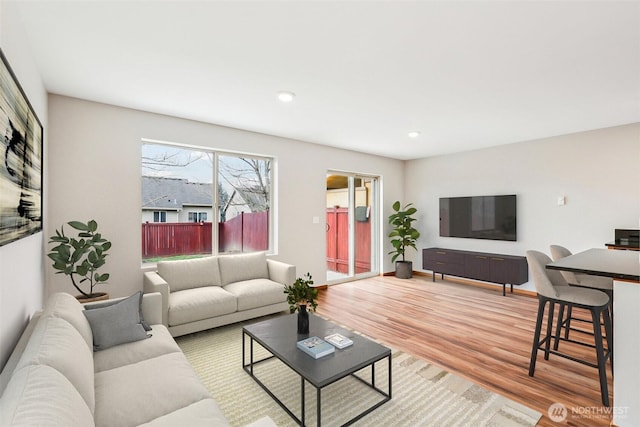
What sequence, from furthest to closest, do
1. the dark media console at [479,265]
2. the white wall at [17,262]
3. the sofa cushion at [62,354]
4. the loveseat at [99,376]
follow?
the dark media console at [479,265] < the white wall at [17,262] < the sofa cushion at [62,354] < the loveseat at [99,376]

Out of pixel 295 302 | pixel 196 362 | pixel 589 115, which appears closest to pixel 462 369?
pixel 295 302

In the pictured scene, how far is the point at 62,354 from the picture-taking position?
4.27 ft

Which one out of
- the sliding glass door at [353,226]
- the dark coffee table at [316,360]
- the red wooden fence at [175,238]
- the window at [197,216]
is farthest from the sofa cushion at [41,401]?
the sliding glass door at [353,226]

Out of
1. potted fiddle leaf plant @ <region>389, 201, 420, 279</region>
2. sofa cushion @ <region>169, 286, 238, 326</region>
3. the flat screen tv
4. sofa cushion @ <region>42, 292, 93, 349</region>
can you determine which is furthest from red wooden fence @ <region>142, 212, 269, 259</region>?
the flat screen tv

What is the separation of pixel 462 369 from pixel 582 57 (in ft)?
8.55

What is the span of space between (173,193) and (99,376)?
2.54 m

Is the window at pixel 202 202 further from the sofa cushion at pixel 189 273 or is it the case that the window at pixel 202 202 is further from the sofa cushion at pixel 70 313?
the sofa cushion at pixel 70 313

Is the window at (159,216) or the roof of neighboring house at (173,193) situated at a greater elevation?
the roof of neighboring house at (173,193)

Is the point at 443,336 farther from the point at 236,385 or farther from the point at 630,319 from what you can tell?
the point at 236,385

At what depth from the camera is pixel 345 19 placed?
183 cm

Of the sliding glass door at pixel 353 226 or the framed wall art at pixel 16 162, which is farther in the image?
the sliding glass door at pixel 353 226

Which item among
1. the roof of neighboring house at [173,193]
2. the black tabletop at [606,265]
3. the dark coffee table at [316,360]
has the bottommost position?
the dark coffee table at [316,360]

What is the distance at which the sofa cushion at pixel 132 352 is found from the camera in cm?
179

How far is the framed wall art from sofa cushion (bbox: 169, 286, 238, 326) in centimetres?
131
